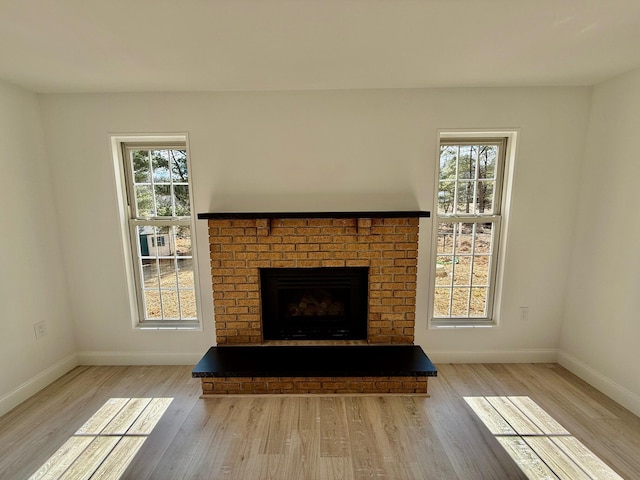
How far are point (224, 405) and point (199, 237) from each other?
1.33 m

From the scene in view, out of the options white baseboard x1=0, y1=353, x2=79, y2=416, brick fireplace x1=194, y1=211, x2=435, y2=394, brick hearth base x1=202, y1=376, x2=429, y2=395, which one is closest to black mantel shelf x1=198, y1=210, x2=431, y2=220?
brick fireplace x1=194, y1=211, x2=435, y2=394

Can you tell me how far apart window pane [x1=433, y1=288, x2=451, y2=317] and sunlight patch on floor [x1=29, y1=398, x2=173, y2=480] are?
235cm

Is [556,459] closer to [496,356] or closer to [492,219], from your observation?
[496,356]

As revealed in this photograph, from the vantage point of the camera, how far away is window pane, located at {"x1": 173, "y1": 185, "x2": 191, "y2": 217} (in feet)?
8.15

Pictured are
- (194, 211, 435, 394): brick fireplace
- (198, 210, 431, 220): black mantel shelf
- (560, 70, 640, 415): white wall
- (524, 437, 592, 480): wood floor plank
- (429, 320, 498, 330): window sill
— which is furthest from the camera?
(429, 320, 498, 330): window sill

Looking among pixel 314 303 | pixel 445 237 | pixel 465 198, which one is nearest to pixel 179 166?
pixel 314 303

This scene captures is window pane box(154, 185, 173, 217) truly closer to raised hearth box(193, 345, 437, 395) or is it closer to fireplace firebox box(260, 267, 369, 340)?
fireplace firebox box(260, 267, 369, 340)

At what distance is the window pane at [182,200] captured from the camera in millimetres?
2484

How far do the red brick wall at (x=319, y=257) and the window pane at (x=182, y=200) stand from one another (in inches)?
14.9

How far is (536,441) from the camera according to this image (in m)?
1.72

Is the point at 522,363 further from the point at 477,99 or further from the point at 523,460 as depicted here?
the point at 477,99

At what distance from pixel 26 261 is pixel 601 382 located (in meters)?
4.56

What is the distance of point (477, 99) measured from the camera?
226 centimetres

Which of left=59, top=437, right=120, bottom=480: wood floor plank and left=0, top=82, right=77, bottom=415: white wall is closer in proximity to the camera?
left=59, top=437, right=120, bottom=480: wood floor plank
